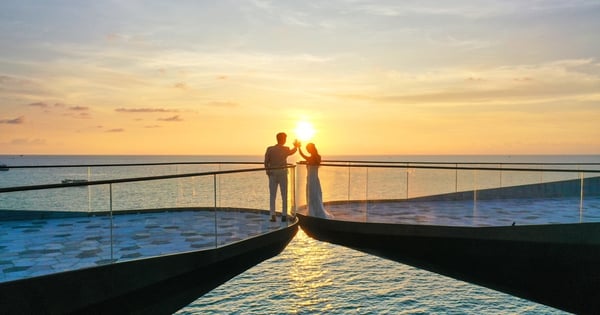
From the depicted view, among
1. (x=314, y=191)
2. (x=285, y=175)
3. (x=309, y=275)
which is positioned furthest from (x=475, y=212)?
(x=309, y=275)

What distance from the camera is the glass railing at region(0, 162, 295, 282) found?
17.5ft

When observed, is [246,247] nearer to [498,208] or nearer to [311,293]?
[498,208]

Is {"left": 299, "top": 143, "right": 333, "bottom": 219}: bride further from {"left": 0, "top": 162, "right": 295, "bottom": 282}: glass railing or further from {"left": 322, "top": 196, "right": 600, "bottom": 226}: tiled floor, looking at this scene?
A: {"left": 0, "top": 162, "right": 295, "bottom": 282}: glass railing

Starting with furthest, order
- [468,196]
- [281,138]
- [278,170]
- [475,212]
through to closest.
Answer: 1. [468,196]
2. [475,212]
3. [281,138]
4. [278,170]

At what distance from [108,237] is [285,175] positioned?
11.6ft

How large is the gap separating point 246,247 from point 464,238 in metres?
4.31

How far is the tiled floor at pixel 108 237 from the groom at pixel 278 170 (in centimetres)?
39

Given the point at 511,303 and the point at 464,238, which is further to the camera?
the point at 511,303

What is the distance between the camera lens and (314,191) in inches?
379

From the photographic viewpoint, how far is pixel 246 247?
7031mm

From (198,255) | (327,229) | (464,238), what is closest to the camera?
(198,255)

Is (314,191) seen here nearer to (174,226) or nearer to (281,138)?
(281,138)

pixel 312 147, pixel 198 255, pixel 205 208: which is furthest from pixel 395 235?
pixel 205 208

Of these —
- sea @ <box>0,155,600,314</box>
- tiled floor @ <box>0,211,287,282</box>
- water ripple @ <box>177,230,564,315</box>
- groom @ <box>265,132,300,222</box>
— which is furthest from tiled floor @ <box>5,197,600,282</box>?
water ripple @ <box>177,230,564,315</box>
